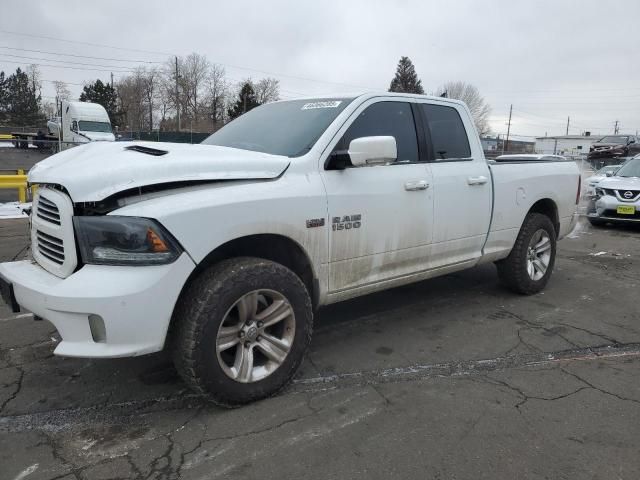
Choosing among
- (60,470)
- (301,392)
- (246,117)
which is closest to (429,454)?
(301,392)

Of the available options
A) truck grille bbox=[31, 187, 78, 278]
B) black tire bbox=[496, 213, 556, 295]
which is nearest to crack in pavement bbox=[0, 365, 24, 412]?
truck grille bbox=[31, 187, 78, 278]

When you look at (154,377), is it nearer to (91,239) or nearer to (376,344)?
(91,239)

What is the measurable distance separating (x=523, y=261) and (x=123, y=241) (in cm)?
408

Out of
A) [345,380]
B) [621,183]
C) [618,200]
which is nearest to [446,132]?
[345,380]

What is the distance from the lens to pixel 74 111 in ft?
95.1

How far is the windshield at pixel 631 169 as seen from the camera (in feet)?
36.8

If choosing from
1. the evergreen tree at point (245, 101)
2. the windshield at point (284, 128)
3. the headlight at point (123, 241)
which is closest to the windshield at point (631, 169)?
the windshield at point (284, 128)

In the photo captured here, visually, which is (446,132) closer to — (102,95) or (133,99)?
(102,95)

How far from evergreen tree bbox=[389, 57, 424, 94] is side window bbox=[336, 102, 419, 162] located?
7522cm

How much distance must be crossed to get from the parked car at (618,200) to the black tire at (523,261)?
19.9 feet

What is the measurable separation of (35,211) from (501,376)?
3239 millimetres

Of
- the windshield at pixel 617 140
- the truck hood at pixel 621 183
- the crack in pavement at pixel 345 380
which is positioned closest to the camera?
the crack in pavement at pixel 345 380

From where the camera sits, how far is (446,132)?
14.7 feet

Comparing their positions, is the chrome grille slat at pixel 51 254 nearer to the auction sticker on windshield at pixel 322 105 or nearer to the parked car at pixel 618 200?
the auction sticker on windshield at pixel 322 105
